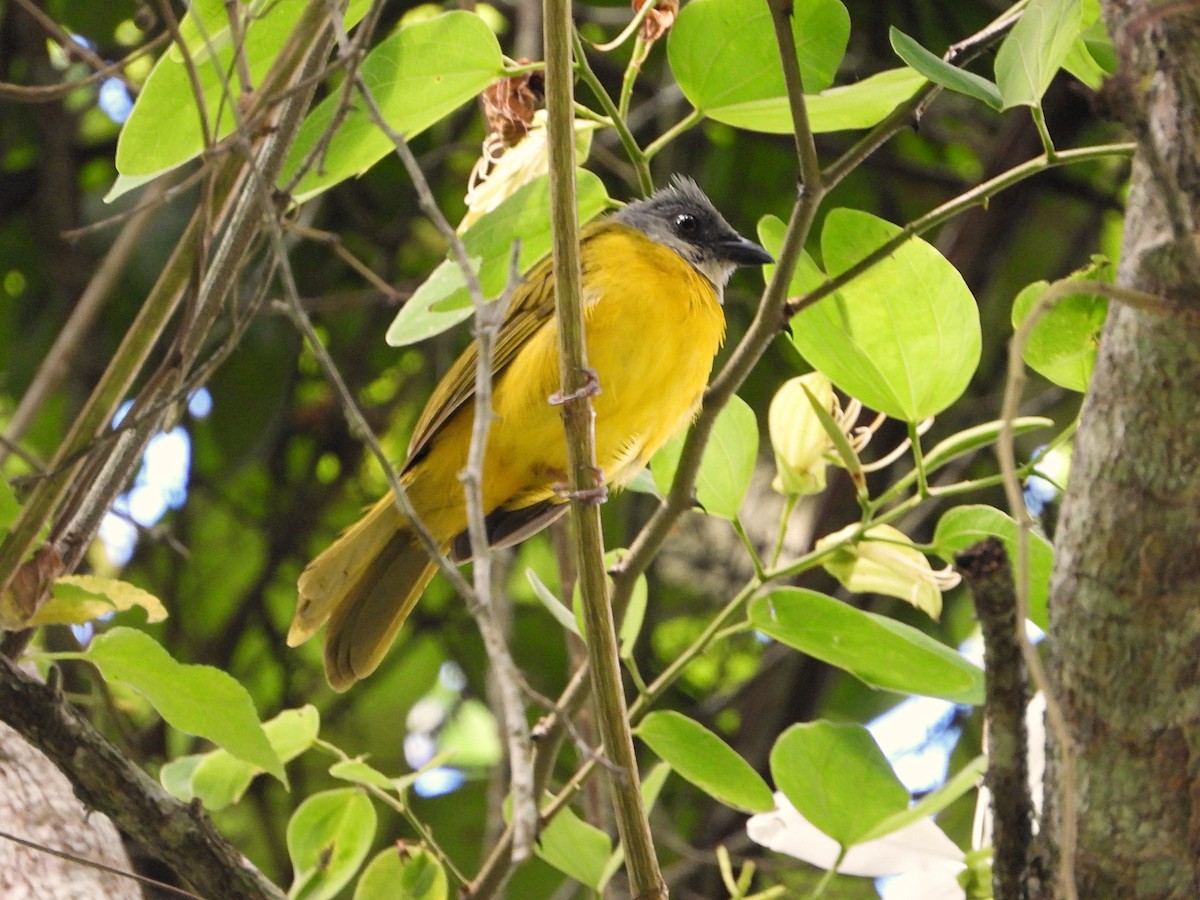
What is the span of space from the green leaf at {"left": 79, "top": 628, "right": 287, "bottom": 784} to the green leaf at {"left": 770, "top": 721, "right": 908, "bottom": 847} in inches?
28.1

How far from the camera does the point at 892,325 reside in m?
2.09

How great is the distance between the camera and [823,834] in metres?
2.16

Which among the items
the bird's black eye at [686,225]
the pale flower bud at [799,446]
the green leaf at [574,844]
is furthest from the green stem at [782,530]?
the bird's black eye at [686,225]

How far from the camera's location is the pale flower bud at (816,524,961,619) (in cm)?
223

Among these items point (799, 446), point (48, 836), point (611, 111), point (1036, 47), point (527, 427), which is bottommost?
point (48, 836)

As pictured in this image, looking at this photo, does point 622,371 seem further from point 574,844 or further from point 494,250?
point 574,844

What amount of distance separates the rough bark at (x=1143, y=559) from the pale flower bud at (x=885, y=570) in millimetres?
708

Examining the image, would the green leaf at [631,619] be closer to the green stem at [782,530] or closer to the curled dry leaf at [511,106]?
the green stem at [782,530]

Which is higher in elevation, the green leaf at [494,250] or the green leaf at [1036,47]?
the green leaf at [1036,47]

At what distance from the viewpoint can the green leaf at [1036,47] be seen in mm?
1796

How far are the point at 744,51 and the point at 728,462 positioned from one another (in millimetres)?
619

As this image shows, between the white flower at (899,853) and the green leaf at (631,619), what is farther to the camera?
the green leaf at (631,619)

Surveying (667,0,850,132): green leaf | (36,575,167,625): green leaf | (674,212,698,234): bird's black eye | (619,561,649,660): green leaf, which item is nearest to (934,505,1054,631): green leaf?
(619,561,649,660): green leaf

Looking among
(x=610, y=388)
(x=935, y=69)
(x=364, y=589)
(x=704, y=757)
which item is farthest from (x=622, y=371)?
(x=935, y=69)
